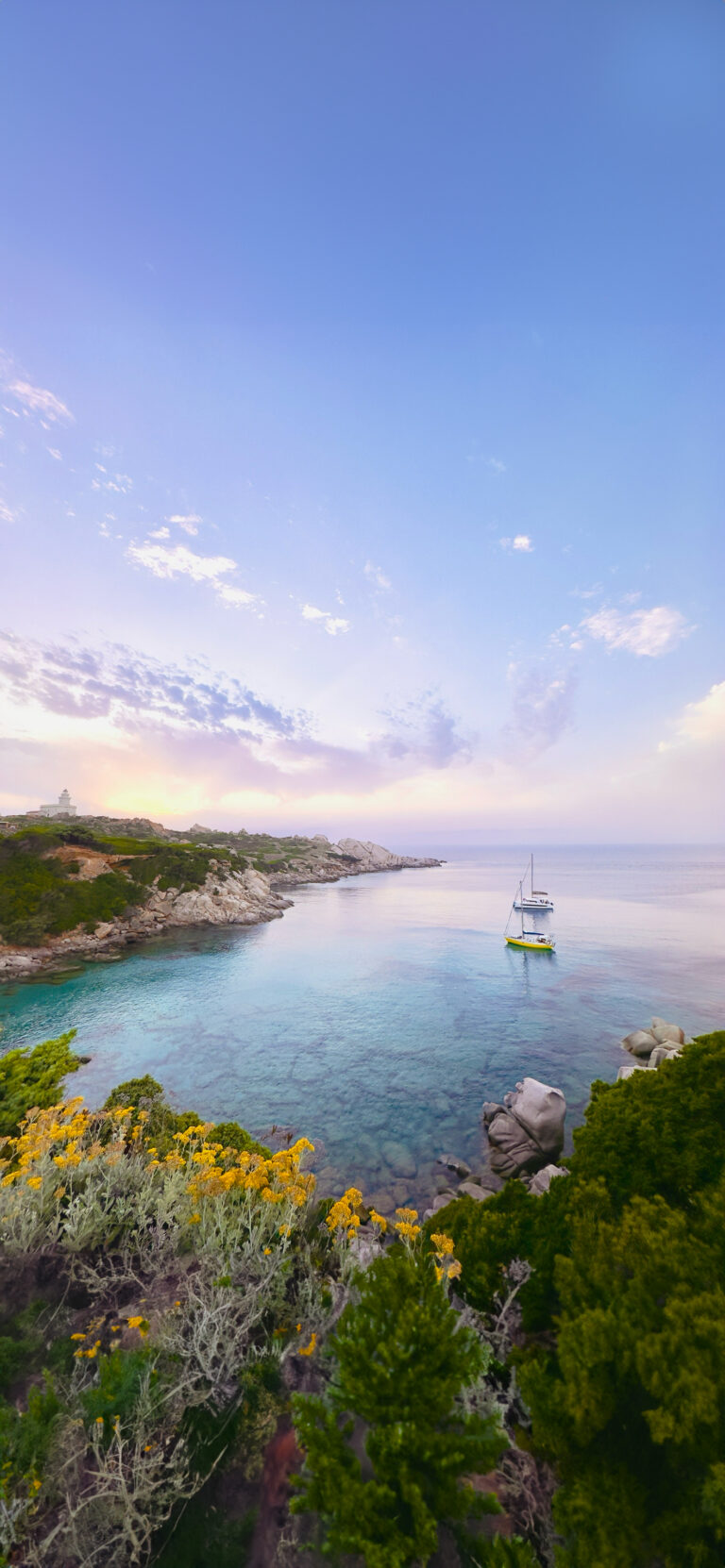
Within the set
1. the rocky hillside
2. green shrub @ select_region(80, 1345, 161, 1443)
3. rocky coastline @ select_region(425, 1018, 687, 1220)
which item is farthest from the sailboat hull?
green shrub @ select_region(80, 1345, 161, 1443)

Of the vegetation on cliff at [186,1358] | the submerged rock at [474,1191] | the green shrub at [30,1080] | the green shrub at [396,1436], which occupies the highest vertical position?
the green shrub at [396,1436]

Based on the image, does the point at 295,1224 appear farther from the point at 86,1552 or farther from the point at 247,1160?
the point at 86,1552

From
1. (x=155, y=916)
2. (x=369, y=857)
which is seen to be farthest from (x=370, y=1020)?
(x=369, y=857)

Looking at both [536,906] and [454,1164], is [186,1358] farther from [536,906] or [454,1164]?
[536,906]

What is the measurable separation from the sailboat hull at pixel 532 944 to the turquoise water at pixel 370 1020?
6.22 feet

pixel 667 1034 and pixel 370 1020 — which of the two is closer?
pixel 667 1034

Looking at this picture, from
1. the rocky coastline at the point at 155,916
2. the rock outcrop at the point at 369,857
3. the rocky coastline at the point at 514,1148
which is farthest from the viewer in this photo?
the rock outcrop at the point at 369,857

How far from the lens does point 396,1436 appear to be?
401 cm

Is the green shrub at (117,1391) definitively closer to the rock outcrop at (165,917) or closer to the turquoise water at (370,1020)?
the turquoise water at (370,1020)

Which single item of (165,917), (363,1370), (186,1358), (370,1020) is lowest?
(370,1020)

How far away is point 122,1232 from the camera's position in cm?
850

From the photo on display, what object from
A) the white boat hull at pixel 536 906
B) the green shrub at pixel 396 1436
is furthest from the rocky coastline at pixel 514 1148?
the white boat hull at pixel 536 906

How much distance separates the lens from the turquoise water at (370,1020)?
1970cm

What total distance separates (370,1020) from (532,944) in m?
26.3
